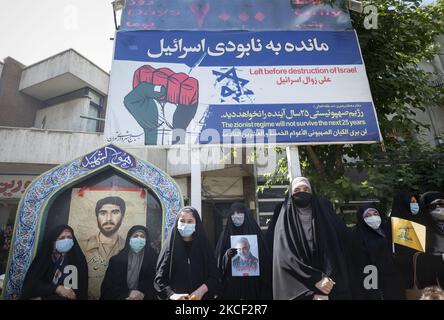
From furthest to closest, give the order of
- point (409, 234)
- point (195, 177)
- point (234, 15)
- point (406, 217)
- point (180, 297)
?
point (234, 15) → point (195, 177) → point (406, 217) → point (409, 234) → point (180, 297)

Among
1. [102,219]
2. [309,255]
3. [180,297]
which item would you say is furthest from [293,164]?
[102,219]

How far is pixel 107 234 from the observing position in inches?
93.8

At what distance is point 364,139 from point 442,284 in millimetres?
1467

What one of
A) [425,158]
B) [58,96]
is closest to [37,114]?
[58,96]

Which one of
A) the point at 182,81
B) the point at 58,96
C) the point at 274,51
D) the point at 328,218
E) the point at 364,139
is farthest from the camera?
the point at 58,96

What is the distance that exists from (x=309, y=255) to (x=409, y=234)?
1027 millimetres

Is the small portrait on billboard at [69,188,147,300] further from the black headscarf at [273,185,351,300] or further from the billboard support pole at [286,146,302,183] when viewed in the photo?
the billboard support pole at [286,146,302,183]

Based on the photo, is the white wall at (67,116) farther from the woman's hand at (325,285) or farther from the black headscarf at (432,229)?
the black headscarf at (432,229)

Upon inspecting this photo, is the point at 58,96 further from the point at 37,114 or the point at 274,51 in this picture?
the point at 274,51

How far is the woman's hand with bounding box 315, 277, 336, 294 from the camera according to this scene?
1926mm

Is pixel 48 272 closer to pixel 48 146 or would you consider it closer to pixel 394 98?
pixel 394 98

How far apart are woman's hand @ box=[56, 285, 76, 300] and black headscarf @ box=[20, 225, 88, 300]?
0.03m

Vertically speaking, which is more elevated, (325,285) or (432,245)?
(432,245)

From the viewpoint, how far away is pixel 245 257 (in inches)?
88.5
